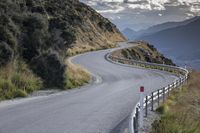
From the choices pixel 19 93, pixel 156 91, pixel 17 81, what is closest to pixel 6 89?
pixel 19 93

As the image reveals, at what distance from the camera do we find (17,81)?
2412 centimetres

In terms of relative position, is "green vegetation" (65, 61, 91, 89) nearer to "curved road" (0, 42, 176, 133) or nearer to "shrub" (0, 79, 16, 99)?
"curved road" (0, 42, 176, 133)

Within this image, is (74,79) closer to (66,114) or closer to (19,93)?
(19,93)

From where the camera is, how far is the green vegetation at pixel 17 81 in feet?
73.8

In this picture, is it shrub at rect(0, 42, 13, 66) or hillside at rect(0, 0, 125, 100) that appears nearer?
shrub at rect(0, 42, 13, 66)

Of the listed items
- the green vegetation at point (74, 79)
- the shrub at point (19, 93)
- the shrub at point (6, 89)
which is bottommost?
the green vegetation at point (74, 79)

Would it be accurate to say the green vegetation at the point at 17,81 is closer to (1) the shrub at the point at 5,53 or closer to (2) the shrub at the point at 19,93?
(2) the shrub at the point at 19,93

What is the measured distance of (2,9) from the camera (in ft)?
87.6

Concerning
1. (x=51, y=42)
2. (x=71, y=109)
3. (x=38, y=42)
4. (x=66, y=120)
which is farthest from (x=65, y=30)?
(x=66, y=120)

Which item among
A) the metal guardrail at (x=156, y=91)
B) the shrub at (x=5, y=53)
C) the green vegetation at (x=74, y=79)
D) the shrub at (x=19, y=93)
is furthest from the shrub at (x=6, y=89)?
the metal guardrail at (x=156, y=91)

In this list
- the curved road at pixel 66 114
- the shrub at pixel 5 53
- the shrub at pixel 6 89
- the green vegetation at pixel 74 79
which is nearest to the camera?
the curved road at pixel 66 114

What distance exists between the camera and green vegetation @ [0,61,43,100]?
22487mm

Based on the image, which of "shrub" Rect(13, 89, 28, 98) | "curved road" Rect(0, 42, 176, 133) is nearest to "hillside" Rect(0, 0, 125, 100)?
"shrub" Rect(13, 89, 28, 98)

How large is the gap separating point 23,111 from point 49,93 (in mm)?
8408
